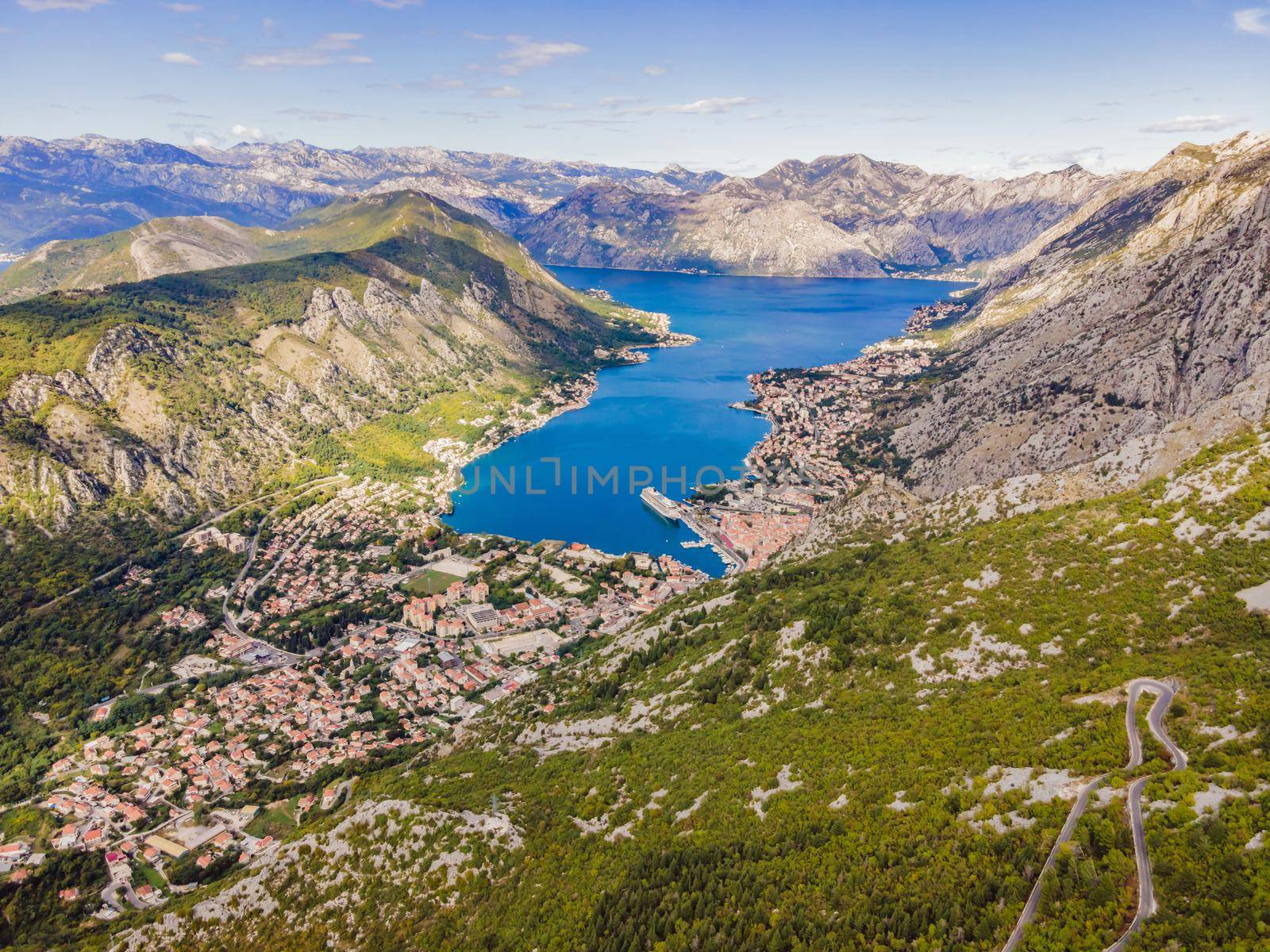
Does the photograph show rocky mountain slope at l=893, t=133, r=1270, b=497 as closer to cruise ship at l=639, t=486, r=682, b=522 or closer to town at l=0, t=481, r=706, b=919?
cruise ship at l=639, t=486, r=682, b=522

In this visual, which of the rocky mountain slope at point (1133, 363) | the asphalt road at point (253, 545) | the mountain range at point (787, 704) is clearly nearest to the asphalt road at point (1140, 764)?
the mountain range at point (787, 704)

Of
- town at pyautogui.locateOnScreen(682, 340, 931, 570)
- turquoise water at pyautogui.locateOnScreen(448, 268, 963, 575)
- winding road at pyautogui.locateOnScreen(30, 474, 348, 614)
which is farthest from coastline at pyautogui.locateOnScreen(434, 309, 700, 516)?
town at pyautogui.locateOnScreen(682, 340, 931, 570)

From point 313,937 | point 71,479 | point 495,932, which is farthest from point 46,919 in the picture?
point 71,479

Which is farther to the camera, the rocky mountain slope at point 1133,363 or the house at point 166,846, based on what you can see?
the rocky mountain slope at point 1133,363

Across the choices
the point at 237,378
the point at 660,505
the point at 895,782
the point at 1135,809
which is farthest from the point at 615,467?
the point at 1135,809

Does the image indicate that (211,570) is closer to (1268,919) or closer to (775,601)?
(775,601)

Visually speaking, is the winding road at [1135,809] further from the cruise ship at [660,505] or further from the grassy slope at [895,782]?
the cruise ship at [660,505]
